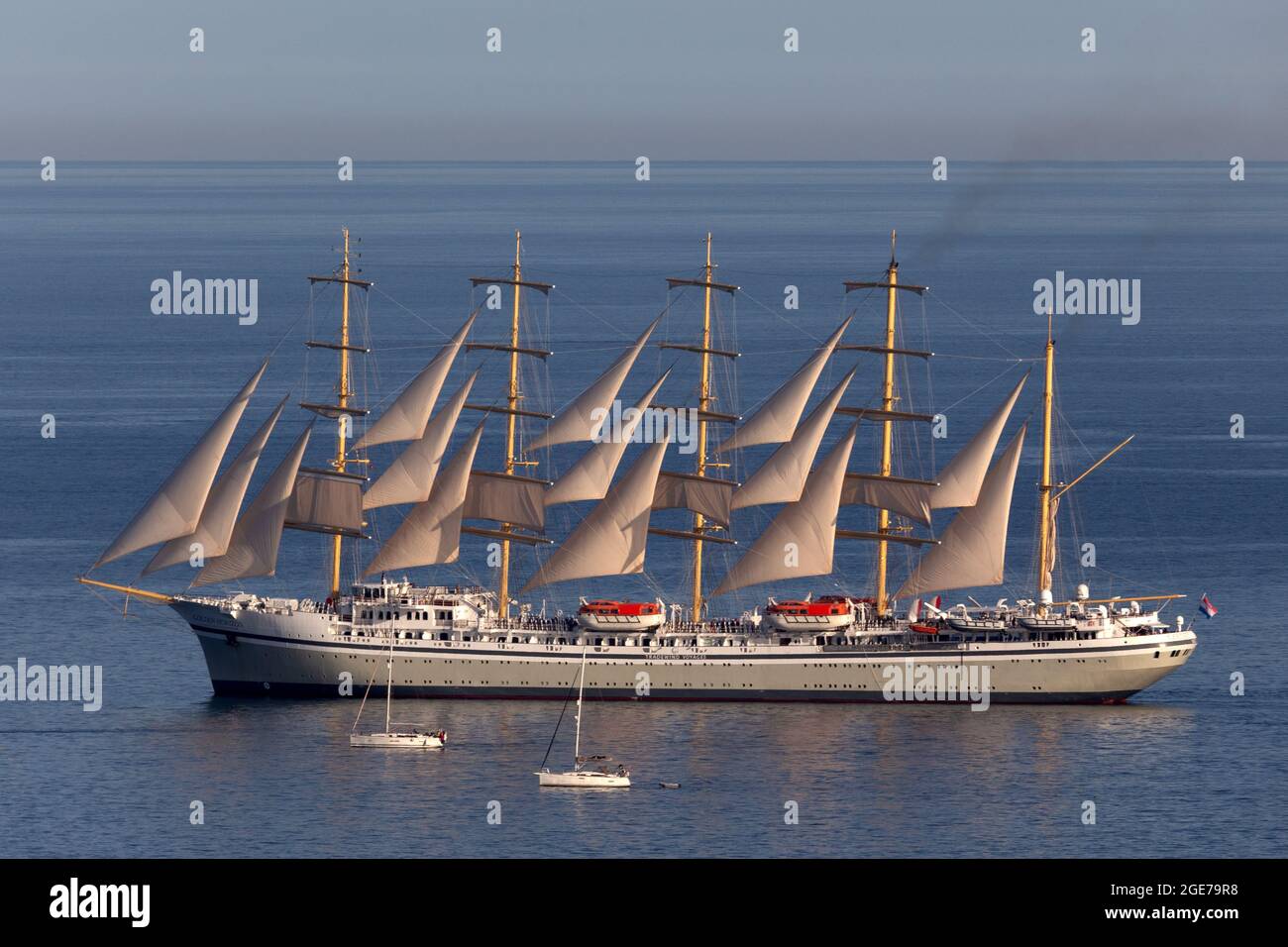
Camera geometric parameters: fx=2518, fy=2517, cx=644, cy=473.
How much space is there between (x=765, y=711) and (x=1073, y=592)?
2346 centimetres

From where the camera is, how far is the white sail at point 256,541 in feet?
307

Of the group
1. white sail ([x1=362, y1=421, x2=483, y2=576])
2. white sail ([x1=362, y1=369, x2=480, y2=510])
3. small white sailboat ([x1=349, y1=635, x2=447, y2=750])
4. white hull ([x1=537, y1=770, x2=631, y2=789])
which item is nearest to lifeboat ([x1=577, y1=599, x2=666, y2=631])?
white sail ([x1=362, y1=421, x2=483, y2=576])

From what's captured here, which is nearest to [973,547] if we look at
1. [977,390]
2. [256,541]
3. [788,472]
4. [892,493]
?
[892,493]

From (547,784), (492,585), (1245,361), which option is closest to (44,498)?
(492,585)

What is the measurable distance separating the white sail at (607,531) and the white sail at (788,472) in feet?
11.5

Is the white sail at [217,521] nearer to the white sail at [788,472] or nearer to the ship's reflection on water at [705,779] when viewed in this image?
the ship's reflection on water at [705,779]

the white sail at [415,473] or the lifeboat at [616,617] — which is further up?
the white sail at [415,473]

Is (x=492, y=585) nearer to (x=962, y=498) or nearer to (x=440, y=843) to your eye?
(x=962, y=498)

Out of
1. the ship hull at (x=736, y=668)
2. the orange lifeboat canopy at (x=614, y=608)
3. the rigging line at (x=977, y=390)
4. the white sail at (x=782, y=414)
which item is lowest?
the ship hull at (x=736, y=668)

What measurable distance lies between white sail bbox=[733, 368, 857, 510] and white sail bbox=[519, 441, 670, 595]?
3.51 m

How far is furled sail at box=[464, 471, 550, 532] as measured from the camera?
93.9m

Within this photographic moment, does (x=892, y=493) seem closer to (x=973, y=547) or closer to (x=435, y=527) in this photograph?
(x=973, y=547)

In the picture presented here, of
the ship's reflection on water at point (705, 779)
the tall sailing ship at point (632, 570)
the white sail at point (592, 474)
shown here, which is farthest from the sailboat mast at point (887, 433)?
the white sail at point (592, 474)

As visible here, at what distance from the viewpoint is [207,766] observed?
80750mm
